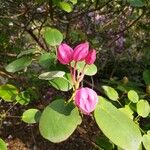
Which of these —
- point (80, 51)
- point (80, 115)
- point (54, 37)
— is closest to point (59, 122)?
point (80, 115)

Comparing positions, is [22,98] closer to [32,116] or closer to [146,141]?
[32,116]

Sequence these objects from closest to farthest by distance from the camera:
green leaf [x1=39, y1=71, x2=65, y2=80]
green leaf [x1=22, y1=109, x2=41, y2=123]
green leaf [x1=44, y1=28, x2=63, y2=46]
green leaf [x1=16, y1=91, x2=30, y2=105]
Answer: green leaf [x1=39, y1=71, x2=65, y2=80] < green leaf [x1=22, y1=109, x2=41, y2=123] < green leaf [x1=44, y1=28, x2=63, y2=46] < green leaf [x1=16, y1=91, x2=30, y2=105]

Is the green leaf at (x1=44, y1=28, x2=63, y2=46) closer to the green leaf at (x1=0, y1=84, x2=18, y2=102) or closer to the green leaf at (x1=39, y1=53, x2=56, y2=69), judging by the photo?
the green leaf at (x1=39, y1=53, x2=56, y2=69)

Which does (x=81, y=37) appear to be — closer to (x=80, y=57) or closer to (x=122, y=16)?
(x=122, y=16)

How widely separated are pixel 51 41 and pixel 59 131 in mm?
427

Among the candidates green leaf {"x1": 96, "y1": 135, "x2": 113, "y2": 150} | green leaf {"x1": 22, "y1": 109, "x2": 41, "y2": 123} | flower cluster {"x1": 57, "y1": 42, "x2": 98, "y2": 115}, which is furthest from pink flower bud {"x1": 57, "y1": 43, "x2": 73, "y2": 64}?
green leaf {"x1": 96, "y1": 135, "x2": 113, "y2": 150}

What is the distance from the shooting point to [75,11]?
99.6 inches

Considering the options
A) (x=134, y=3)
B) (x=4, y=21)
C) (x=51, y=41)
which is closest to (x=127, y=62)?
(x=4, y=21)

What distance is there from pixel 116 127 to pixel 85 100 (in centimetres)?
11

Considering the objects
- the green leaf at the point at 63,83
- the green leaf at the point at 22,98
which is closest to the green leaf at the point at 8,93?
the green leaf at the point at 22,98

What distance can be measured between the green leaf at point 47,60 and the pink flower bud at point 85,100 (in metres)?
0.31

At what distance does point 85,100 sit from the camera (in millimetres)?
936

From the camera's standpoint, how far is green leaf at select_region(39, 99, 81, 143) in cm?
97

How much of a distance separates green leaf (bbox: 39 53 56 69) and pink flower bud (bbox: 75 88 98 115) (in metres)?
0.31
